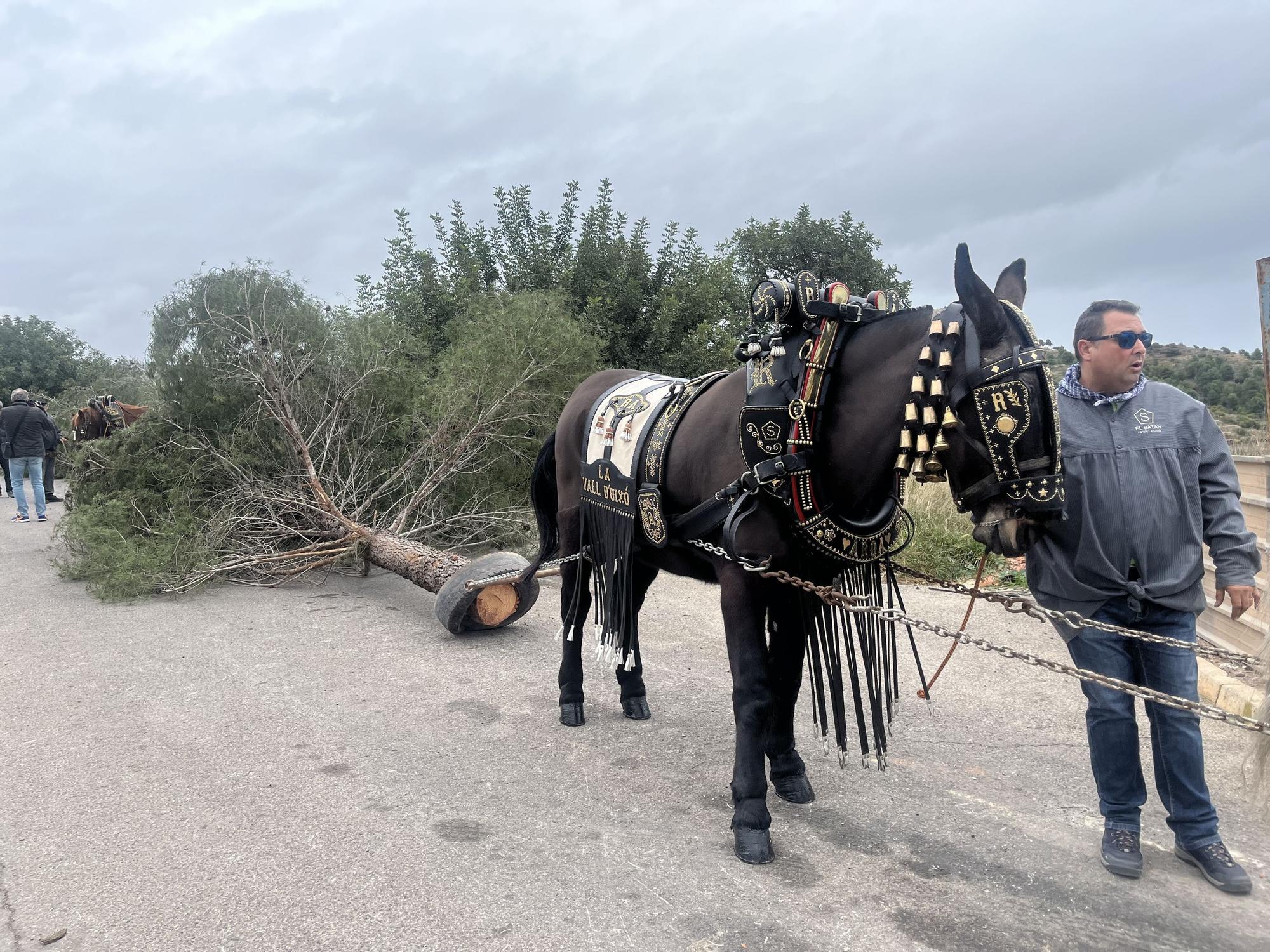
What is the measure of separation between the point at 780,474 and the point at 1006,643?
3462 millimetres

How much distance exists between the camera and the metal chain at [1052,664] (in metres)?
2.11

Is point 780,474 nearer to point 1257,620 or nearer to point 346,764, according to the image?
point 346,764

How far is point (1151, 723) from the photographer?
269cm

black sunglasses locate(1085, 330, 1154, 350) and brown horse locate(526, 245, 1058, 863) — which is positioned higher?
black sunglasses locate(1085, 330, 1154, 350)

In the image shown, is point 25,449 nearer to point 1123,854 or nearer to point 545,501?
point 545,501

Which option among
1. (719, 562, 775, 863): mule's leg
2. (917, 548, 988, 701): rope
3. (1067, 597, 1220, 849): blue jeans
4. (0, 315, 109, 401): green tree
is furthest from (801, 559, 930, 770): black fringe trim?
(0, 315, 109, 401): green tree

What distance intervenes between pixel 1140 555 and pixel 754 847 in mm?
1552

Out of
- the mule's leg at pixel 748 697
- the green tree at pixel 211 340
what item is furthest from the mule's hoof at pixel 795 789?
the green tree at pixel 211 340

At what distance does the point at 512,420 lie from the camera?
7773 millimetres

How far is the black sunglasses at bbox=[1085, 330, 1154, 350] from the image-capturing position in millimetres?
2584

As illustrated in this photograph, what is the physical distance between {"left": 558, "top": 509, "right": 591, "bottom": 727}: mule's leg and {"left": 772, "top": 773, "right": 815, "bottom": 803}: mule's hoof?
116 centimetres

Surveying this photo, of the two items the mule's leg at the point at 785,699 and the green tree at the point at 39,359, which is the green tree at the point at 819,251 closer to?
the mule's leg at the point at 785,699

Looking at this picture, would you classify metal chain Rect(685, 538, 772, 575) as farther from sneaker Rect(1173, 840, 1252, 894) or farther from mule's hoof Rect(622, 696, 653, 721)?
sneaker Rect(1173, 840, 1252, 894)

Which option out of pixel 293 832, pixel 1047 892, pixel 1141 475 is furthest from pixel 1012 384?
pixel 293 832
